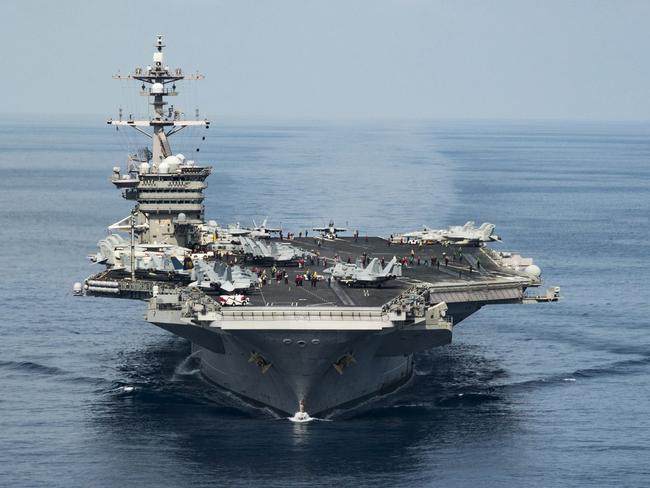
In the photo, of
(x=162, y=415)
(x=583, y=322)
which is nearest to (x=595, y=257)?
(x=583, y=322)

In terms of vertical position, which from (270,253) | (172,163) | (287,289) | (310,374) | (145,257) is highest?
(172,163)

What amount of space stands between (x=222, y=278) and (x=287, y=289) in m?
3.41

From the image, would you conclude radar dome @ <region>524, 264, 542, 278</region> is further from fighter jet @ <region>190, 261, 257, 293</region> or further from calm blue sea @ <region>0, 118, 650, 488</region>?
fighter jet @ <region>190, 261, 257, 293</region>

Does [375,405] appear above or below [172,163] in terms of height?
below

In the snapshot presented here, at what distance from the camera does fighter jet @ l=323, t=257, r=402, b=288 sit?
5253 cm

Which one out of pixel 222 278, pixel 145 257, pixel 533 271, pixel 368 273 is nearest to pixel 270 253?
pixel 145 257

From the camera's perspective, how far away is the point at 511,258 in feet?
203

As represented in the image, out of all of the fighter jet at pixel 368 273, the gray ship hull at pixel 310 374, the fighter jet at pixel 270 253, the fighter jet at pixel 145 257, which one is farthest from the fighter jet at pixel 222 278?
the fighter jet at pixel 270 253

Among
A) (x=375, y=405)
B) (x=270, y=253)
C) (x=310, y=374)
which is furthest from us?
(x=270, y=253)

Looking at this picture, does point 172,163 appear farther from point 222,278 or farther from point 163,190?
point 222,278

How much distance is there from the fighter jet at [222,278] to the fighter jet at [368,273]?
3677 mm

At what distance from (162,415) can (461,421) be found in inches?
426

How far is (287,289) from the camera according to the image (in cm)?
5272

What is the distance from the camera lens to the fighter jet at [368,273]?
2068 inches
